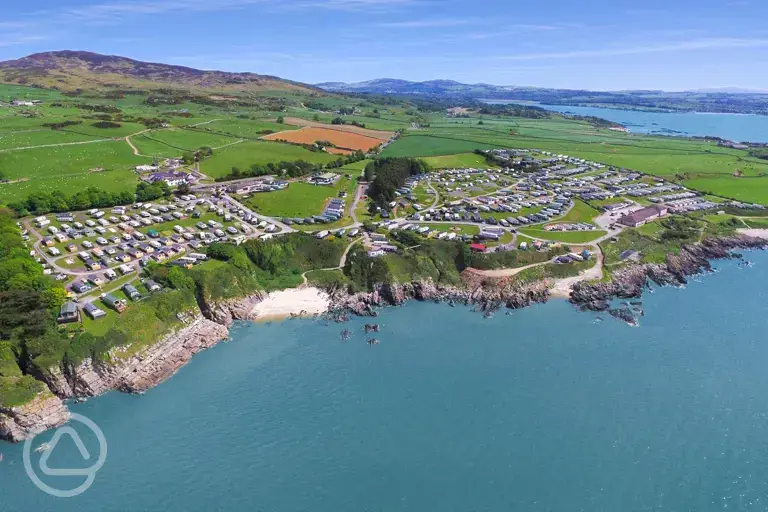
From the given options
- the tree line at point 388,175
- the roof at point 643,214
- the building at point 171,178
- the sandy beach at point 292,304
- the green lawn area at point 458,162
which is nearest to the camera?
the sandy beach at point 292,304

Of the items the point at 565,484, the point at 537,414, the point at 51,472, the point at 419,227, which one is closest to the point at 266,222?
the point at 419,227

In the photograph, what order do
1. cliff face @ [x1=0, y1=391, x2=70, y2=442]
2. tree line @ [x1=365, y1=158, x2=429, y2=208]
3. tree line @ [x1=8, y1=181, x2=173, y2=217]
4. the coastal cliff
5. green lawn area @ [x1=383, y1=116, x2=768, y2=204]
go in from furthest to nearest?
green lawn area @ [x1=383, y1=116, x2=768, y2=204]
tree line @ [x1=365, y1=158, x2=429, y2=208]
tree line @ [x1=8, y1=181, x2=173, y2=217]
the coastal cliff
cliff face @ [x1=0, y1=391, x2=70, y2=442]

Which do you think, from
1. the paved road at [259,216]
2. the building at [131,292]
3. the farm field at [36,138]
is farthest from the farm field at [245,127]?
the building at [131,292]

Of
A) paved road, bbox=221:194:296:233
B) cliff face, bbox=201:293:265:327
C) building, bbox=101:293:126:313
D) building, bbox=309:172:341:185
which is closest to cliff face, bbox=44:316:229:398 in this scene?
cliff face, bbox=201:293:265:327

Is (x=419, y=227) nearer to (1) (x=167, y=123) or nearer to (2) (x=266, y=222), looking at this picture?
(2) (x=266, y=222)

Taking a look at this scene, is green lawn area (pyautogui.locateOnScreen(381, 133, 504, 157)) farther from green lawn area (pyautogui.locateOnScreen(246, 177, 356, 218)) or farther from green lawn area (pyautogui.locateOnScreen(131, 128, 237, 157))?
green lawn area (pyautogui.locateOnScreen(131, 128, 237, 157))

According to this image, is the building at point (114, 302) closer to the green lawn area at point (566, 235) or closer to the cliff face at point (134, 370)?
the cliff face at point (134, 370)

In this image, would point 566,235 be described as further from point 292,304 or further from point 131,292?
point 131,292
